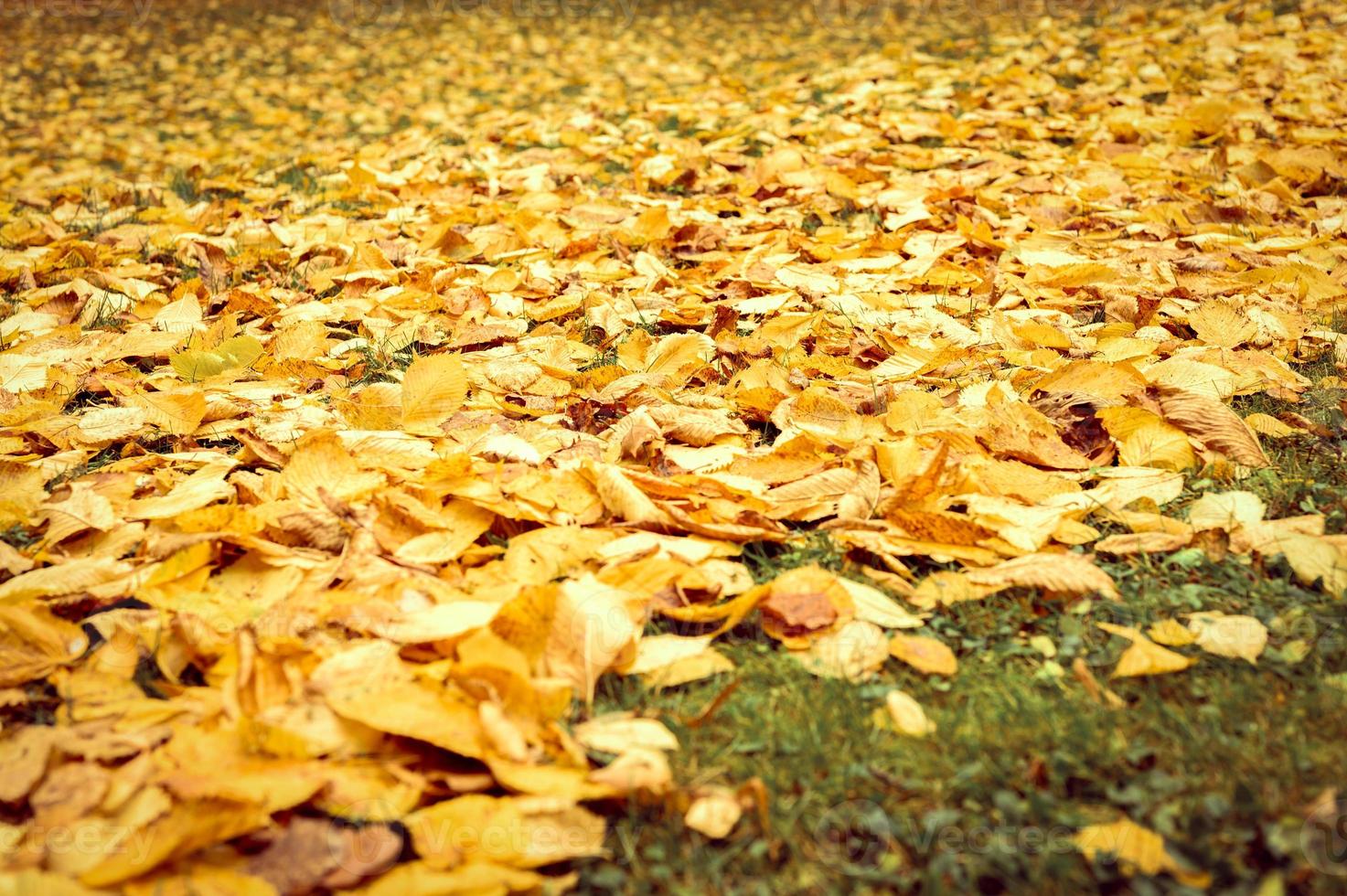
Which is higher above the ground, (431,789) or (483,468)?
(483,468)

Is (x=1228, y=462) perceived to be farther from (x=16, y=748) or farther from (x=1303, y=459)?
(x=16, y=748)

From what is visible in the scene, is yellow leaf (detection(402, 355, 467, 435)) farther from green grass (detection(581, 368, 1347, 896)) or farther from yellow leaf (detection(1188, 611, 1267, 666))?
yellow leaf (detection(1188, 611, 1267, 666))

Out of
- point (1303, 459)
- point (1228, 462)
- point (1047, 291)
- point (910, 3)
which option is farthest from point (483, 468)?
point (910, 3)

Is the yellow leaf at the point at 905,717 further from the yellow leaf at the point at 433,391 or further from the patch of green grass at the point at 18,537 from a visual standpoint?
the patch of green grass at the point at 18,537

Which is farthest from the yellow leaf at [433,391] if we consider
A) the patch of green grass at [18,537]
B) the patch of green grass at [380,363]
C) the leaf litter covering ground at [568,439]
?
the patch of green grass at [18,537]

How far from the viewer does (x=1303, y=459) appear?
1830mm

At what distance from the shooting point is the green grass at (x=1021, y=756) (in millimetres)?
1093

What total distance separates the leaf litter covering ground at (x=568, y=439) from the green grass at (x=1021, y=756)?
0.03 metres

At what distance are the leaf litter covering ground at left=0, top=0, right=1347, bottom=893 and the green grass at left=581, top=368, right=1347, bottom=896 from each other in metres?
0.03

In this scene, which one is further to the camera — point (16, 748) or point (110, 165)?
point (110, 165)

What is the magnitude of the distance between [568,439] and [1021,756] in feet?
3.40

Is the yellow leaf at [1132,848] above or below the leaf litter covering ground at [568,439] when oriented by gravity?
below

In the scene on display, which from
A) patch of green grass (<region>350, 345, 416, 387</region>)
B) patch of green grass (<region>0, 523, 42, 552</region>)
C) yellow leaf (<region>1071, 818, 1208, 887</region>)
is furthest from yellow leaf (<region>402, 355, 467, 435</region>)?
yellow leaf (<region>1071, 818, 1208, 887</region>)

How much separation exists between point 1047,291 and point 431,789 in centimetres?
212
